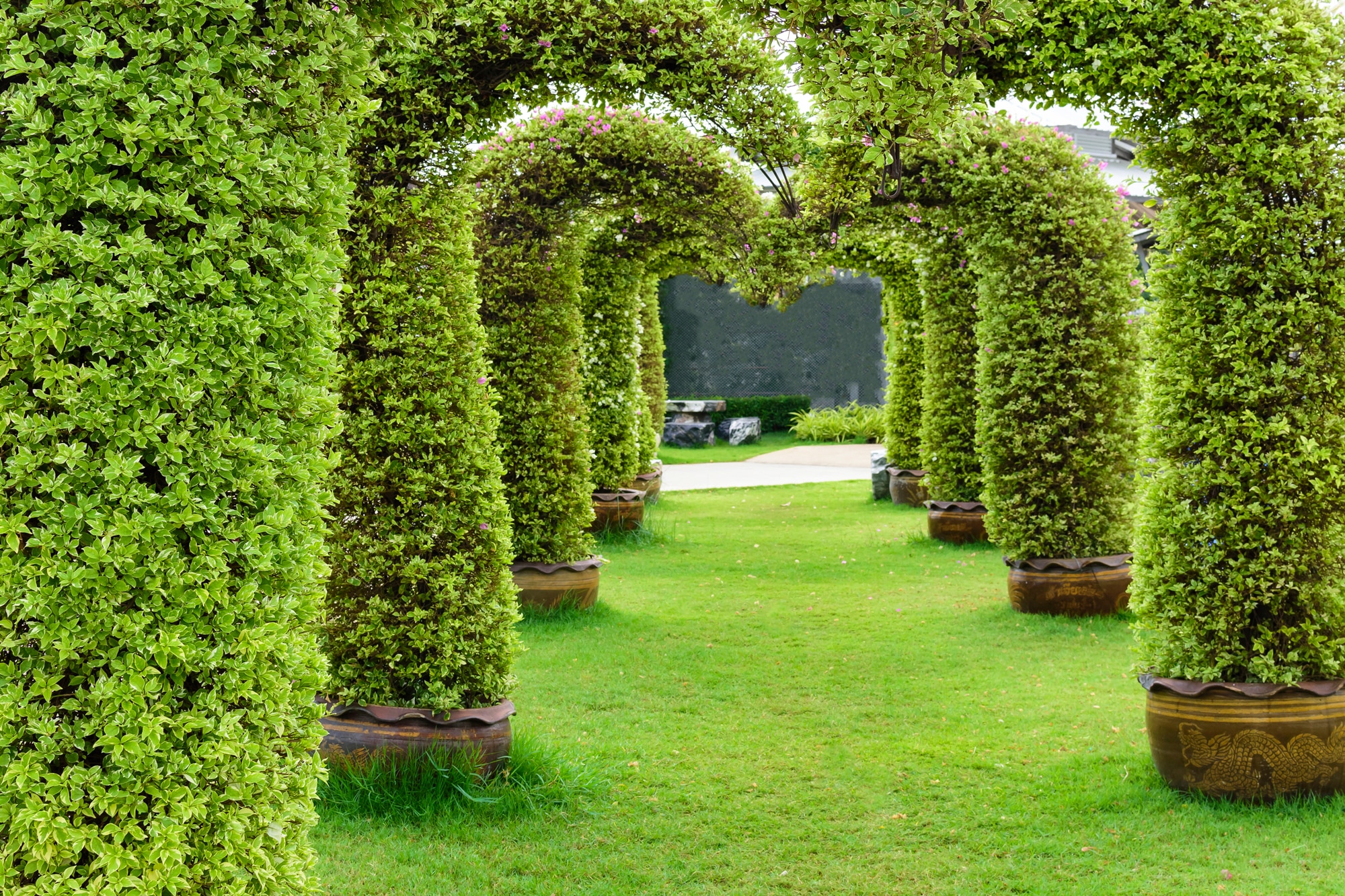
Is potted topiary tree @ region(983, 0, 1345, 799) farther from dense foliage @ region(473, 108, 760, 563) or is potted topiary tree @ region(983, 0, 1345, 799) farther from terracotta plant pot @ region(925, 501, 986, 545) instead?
terracotta plant pot @ region(925, 501, 986, 545)

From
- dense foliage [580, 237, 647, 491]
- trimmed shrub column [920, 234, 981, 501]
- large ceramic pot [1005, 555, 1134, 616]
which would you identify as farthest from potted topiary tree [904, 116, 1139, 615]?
dense foliage [580, 237, 647, 491]

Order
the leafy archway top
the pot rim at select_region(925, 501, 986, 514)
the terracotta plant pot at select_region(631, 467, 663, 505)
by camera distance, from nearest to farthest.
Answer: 1. the leafy archway top
2. the pot rim at select_region(925, 501, 986, 514)
3. the terracotta plant pot at select_region(631, 467, 663, 505)

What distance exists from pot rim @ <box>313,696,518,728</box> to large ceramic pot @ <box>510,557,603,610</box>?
3594 mm

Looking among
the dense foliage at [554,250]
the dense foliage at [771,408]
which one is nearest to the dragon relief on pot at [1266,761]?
the dense foliage at [554,250]

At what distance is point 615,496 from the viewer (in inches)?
490

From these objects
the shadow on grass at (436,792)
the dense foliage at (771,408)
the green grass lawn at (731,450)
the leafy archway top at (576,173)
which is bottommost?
the shadow on grass at (436,792)

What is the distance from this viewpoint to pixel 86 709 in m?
2.26

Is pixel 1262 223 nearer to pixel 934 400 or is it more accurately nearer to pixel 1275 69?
pixel 1275 69

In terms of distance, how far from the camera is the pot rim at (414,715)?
4543mm

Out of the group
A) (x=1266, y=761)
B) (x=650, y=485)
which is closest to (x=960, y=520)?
(x=650, y=485)

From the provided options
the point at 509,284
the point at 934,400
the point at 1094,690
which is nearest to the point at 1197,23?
the point at 1094,690

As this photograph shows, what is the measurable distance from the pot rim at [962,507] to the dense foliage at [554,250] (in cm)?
494

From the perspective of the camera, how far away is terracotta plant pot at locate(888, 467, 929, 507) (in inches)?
569

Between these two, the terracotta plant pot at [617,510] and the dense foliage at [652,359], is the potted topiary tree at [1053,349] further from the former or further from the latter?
the dense foliage at [652,359]
